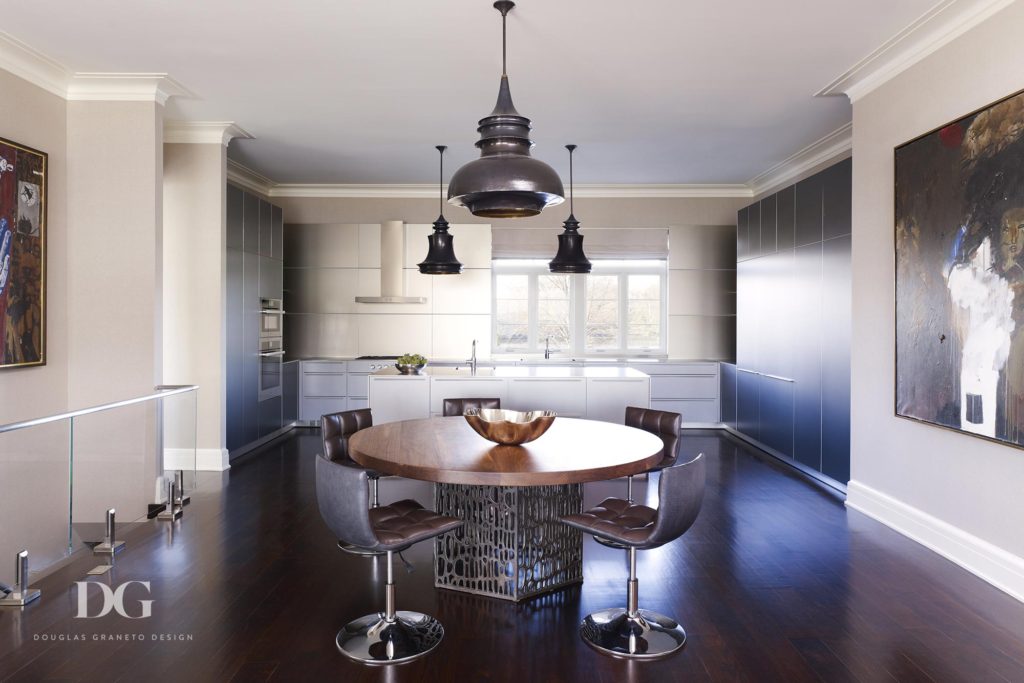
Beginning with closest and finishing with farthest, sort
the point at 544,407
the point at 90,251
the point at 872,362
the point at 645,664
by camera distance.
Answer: the point at 645,664
the point at 872,362
the point at 90,251
the point at 544,407

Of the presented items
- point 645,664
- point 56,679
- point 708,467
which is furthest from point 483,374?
point 56,679

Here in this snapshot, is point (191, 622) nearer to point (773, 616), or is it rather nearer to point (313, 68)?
point (773, 616)

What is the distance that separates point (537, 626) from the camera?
9.50 feet

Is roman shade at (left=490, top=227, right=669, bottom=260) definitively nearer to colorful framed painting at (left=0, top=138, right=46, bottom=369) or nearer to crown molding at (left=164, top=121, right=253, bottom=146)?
crown molding at (left=164, top=121, right=253, bottom=146)

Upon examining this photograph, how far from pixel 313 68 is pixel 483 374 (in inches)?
101

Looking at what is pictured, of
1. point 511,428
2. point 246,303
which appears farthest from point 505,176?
point 246,303

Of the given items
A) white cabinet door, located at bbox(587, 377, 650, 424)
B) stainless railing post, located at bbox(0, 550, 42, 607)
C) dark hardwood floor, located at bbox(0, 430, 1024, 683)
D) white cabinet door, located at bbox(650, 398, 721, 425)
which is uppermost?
white cabinet door, located at bbox(587, 377, 650, 424)

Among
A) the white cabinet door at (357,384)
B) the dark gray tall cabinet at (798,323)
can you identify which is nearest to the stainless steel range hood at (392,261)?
the white cabinet door at (357,384)

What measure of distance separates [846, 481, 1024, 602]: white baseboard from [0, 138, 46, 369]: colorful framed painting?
218 inches

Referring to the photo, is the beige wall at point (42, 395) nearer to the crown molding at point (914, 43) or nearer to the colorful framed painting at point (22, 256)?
the colorful framed painting at point (22, 256)

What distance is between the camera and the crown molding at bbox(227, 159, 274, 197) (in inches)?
292

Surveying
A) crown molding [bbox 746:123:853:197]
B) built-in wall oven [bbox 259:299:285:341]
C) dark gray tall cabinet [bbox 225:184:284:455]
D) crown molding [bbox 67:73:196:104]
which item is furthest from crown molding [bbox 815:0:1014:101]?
built-in wall oven [bbox 259:299:285:341]

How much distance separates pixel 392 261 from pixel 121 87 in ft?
11.9

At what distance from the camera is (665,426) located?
13.0 ft
